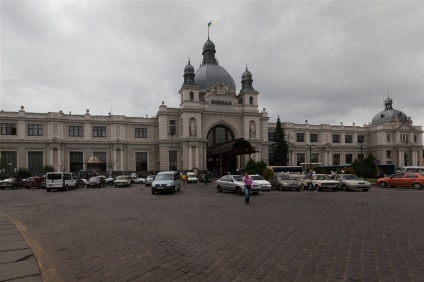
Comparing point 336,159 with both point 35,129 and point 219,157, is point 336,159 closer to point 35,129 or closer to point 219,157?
point 219,157

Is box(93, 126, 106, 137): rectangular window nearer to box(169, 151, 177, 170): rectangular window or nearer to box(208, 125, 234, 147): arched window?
box(169, 151, 177, 170): rectangular window

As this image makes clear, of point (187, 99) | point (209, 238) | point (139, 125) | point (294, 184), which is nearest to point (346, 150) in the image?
point (187, 99)

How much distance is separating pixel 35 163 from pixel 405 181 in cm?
5483

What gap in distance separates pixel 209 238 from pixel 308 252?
8.47 feet

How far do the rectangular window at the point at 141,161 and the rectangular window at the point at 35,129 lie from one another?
56.6 ft

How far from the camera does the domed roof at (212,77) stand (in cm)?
6114

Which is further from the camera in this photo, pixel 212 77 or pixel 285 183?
pixel 212 77

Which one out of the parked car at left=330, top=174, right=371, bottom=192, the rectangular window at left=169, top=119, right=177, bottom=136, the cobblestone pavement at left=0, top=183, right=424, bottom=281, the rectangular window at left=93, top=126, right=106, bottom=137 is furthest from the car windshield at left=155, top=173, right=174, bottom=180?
the rectangular window at left=93, top=126, right=106, bottom=137

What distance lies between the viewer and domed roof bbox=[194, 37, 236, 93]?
201ft

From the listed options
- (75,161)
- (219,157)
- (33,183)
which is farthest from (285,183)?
(75,161)

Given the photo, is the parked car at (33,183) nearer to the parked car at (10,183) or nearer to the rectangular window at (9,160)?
the parked car at (10,183)

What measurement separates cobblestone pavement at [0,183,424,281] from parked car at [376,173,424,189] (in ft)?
54.2

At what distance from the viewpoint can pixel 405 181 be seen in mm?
26391

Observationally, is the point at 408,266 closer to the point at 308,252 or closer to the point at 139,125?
the point at 308,252
